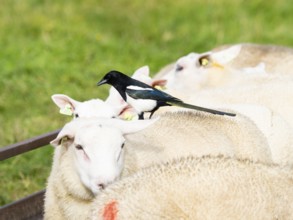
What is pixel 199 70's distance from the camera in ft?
26.7

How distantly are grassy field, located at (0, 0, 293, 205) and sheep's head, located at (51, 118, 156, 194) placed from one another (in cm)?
241

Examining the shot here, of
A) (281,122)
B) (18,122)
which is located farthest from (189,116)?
(18,122)

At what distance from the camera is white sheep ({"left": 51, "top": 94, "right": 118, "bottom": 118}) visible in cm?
531

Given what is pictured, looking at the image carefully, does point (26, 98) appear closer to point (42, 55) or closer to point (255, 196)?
point (42, 55)

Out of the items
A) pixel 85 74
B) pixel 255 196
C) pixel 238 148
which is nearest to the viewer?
pixel 255 196

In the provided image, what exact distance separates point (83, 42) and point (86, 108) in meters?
7.01

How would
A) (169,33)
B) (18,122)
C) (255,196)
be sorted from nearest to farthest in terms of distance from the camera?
(255,196)
(18,122)
(169,33)

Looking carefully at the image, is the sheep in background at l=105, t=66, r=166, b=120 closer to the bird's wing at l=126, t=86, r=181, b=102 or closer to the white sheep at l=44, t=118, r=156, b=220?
the bird's wing at l=126, t=86, r=181, b=102

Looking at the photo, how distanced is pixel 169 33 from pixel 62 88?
3.56m

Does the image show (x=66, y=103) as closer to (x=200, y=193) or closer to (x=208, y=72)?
(x=200, y=193)

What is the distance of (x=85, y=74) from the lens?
1109 cm

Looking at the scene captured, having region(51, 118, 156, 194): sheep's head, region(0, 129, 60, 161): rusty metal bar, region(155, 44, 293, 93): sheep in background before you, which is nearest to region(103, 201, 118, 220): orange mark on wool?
region(51, 118, 156, 194): sheep's head

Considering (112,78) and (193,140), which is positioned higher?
(112,78)

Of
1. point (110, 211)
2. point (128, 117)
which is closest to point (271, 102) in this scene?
point (128, 117)
